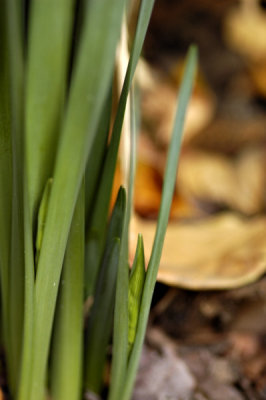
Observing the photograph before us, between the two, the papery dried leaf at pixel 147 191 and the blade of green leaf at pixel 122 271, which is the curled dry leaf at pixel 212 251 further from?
the blade of green leaf at pixel 122 271

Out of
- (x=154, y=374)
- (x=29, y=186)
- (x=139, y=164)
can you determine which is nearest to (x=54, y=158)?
(x=29, y=186)

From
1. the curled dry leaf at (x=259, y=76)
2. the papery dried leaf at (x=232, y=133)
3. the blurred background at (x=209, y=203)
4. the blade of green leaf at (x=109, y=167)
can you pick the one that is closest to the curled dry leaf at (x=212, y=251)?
the blurred background at (x=209, y=203)

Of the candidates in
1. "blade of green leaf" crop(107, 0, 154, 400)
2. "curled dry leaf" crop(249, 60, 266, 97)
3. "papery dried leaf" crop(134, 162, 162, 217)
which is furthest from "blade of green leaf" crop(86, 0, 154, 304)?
"curled dry leaf" crop(249, 60, 266, 97)

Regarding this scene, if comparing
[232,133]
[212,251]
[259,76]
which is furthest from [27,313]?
[259,76]

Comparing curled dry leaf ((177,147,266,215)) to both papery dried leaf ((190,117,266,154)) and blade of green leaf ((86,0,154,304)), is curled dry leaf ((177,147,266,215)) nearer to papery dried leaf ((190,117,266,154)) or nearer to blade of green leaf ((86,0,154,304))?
papery dried leaf ((190,117,266,154))

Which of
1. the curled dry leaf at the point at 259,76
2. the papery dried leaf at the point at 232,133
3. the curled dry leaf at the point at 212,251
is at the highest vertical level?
the curled dry leaf at the point at 259,76

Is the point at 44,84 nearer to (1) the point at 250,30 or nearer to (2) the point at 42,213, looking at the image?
(2) the point at 42,213

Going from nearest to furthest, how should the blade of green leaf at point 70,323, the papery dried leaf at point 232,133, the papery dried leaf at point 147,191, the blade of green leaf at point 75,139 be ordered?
1. the blade of green leaf at point 75,139
2. the blade of green leaf at point 70,323
3. the papery dried leaf at point 147,191
4. the papery dried leaf at point 232,133
